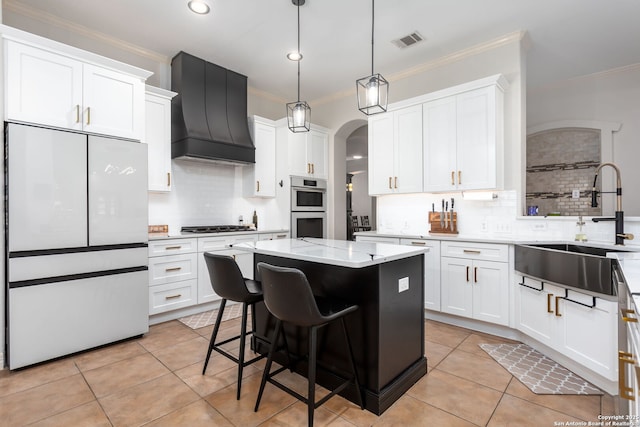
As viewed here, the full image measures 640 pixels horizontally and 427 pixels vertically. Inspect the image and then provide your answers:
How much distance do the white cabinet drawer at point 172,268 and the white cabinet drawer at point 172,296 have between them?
0.06m

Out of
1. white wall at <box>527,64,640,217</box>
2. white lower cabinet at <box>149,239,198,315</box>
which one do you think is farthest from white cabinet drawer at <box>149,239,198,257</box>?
white wall at <box>527,64,640,217</box>

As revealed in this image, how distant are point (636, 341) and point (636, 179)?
453 centimetres

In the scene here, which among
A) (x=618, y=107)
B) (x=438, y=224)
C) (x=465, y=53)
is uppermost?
(x=465, y=53)

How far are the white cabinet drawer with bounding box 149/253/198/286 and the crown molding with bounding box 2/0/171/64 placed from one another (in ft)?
8.06

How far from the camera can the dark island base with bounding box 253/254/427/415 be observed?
1.97 metres

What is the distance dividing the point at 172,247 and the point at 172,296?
0.54 m

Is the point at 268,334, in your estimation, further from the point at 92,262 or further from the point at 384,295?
the point at 92,262

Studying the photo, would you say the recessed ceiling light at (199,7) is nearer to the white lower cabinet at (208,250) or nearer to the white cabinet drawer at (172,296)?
the white lower cabinet at (208,250)

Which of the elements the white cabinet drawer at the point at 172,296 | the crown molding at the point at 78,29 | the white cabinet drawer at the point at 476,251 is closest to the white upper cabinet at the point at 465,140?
the white cabinet drawer at the point at 476,251

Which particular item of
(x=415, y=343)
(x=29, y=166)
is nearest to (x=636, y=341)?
(x=415, y=343)

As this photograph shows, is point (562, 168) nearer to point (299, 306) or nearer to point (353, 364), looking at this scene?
point (353, 364)

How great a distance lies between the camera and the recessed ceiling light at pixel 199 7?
2.96 metres

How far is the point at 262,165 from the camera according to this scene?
183 inches

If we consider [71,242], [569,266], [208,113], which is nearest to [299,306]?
[569,266]
